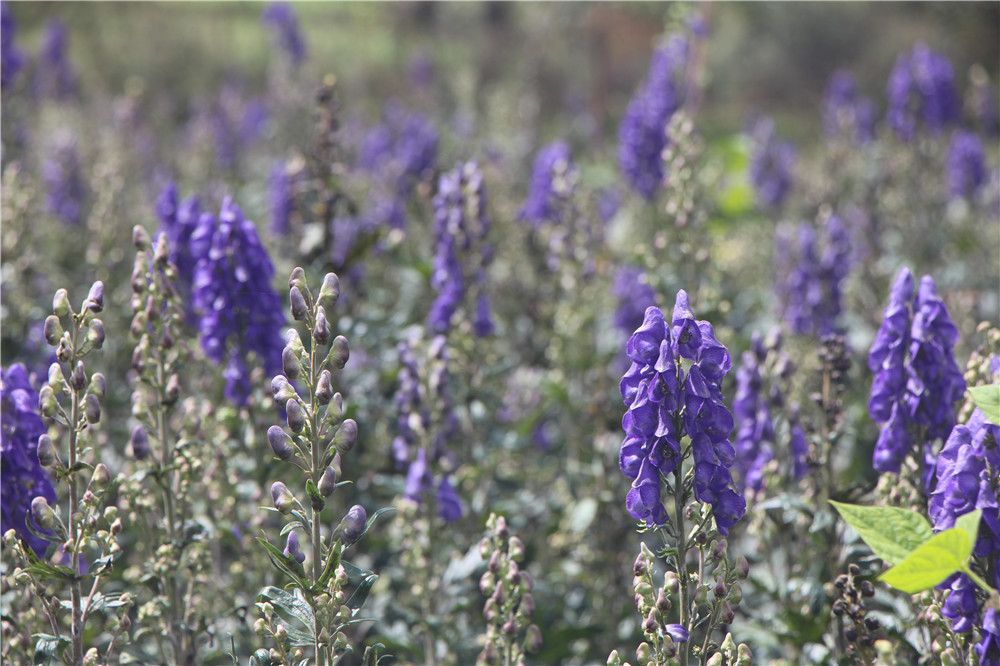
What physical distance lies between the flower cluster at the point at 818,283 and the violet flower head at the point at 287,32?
6.76 m

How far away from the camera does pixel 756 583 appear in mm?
4109

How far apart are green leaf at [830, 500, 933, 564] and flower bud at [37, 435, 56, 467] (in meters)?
2.04

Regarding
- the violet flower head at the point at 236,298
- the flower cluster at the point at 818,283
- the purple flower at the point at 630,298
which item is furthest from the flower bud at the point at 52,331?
the flower cluster at the point at 818,283

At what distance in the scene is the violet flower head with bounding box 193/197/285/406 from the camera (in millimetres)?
4152

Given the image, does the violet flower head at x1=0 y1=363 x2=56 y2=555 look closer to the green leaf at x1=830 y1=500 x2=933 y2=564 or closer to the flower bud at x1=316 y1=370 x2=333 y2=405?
the flower bud at x1=316 y1=370 x2=333 y2=405

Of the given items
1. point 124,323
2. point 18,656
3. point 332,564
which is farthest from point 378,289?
point 332,564

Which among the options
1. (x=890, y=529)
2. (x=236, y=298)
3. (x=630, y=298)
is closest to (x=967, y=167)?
(x=630, y=298)

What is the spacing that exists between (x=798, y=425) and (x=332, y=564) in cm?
221

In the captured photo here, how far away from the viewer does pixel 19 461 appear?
3.25 m

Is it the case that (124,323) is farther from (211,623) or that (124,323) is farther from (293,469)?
(211,623)

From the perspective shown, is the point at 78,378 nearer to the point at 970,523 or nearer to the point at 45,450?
the point at 45,450

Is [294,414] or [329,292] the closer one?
[294,414]

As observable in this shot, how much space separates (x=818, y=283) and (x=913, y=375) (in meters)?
3.10

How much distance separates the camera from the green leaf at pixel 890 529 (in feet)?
7.71
